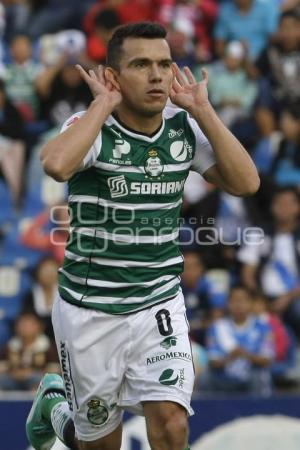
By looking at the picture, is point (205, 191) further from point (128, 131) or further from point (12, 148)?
point (128, 131)

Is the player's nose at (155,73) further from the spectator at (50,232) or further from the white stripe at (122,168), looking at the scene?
the spectator at (50,232)

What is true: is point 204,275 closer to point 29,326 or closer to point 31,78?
point 29,326

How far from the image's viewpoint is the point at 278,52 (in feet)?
38.8

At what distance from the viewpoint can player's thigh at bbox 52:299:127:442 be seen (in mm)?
6000

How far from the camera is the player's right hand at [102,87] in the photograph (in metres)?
5.79

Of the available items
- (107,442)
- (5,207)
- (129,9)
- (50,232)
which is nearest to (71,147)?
(107,442)

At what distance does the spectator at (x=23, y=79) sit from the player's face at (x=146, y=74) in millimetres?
5854

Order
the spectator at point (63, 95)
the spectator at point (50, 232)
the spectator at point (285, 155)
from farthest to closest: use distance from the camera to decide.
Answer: the spectator at point (63, 95), the spectator at point (285, 155), the spectator at point (50, 232)

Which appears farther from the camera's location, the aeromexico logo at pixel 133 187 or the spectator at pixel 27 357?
the spectator at pixel 27 357

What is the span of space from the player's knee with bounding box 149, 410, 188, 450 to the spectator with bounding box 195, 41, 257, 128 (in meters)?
6.05

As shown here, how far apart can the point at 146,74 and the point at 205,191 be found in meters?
5.05

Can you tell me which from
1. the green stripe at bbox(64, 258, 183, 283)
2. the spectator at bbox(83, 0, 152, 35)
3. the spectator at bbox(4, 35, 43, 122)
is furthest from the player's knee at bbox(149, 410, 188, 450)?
the spectator at bbox(83, 0, 152, 35)

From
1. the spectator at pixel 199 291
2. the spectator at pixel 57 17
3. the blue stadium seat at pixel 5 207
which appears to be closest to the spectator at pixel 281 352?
the spectator at pixel 199 291

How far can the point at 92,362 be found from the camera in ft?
19.8
